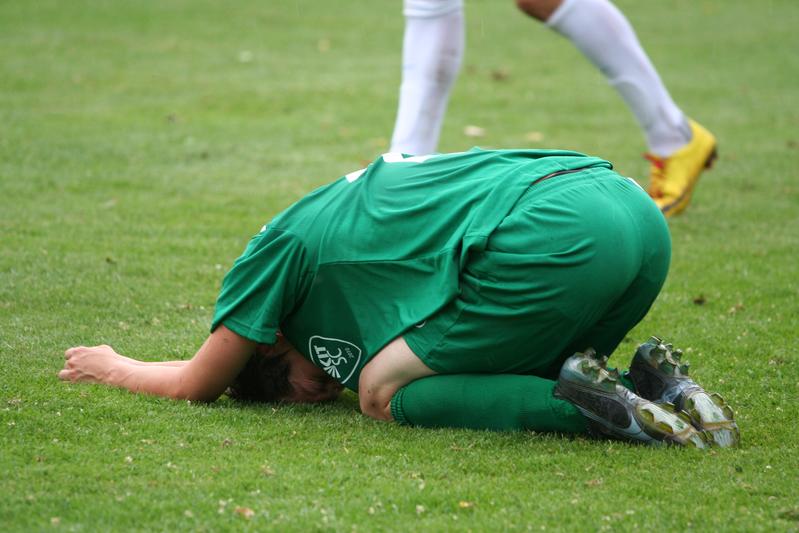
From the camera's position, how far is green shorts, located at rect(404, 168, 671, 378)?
120 inches

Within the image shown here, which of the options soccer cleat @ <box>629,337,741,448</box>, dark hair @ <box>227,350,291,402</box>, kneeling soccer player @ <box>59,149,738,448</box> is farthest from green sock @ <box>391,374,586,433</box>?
dark hair @ <box>227,350,291,402</box>

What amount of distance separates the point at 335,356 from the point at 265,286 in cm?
29

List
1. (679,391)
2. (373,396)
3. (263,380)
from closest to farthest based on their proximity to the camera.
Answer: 1. (679,391)
2. (373,396)
3. (263,380)

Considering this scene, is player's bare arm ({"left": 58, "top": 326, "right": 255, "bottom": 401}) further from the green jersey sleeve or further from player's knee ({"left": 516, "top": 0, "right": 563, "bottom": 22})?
player's knee ({"left": 516, "top": 0, "right": 563, "bottom": 22})

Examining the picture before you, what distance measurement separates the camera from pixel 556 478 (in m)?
2.88

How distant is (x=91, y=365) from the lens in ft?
11.5

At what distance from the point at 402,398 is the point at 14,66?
23.7ft

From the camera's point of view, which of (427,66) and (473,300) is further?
(427,66)

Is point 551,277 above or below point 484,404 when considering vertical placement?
above

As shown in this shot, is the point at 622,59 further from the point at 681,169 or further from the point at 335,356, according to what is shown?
the point at 335,356

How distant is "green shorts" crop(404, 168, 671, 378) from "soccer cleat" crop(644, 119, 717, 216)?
266cm

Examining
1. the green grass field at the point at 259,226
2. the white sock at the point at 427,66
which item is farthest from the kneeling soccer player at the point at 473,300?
the white sock at the point at 427,66

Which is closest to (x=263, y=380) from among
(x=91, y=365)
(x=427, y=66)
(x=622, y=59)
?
(x=91, y=365)

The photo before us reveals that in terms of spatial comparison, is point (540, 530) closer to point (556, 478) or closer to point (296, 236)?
point (556, 478)
